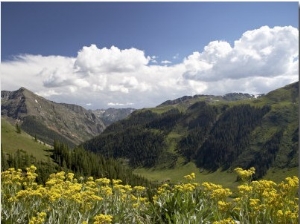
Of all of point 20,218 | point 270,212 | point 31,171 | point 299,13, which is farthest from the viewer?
point 31,171

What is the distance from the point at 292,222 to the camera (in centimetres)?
772

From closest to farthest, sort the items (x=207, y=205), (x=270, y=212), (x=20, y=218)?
1. (x=270, y=212)
2. (x=20, y=218)
3. (x=207, y=205)

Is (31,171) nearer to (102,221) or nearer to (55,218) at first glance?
(55,218)

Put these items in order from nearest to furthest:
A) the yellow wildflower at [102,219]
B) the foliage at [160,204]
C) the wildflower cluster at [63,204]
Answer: the yellow wildflower at [102,219]
the foliage at [160,204]
the wildflower cluster at [63,204]

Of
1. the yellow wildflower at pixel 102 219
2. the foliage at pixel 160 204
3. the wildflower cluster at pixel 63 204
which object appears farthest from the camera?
the wildflower cluster at pixel 63 204

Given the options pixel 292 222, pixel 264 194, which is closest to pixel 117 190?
pixel 264 194

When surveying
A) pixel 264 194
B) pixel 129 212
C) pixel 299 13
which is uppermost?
pixel 299 13

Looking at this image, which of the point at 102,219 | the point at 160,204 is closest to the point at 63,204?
the point at 102,219

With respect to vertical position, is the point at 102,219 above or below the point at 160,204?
above

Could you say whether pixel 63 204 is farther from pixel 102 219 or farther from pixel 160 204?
pixel 160 204

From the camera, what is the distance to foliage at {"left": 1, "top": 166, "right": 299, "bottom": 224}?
8656mm

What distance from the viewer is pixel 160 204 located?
11.4m

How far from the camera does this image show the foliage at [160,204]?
8.66 meters

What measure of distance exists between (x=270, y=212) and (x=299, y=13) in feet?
15.0
